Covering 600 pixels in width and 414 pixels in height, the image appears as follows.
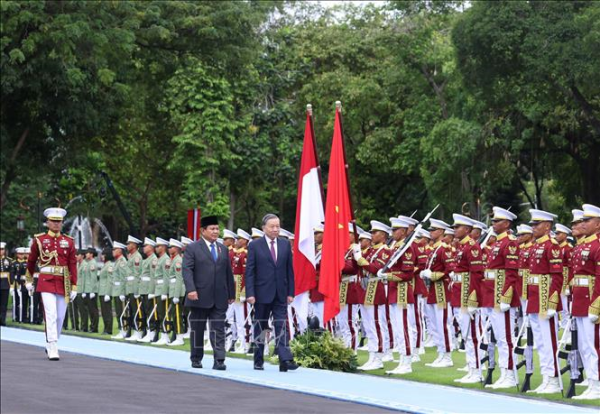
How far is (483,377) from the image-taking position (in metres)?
16.5

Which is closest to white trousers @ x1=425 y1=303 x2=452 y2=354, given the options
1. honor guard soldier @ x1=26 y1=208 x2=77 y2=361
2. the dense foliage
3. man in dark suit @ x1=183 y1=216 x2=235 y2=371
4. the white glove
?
the white glove

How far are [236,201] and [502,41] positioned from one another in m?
24.8

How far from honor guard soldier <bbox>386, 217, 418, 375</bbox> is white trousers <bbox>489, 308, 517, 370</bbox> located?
7.50ft

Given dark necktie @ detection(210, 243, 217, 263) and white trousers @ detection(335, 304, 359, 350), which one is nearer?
dark necktie @ detection(210, 243, 217, 263)

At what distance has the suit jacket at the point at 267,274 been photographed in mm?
18000

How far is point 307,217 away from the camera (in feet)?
63.5

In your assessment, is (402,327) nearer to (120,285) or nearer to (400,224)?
(400,224)

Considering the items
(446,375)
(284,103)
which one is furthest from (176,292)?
(284,103)

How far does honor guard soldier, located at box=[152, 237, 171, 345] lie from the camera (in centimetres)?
2536

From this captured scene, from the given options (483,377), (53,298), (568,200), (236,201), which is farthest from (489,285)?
(236,201)

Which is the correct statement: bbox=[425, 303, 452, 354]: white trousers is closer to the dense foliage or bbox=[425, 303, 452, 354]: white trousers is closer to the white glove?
the white glove

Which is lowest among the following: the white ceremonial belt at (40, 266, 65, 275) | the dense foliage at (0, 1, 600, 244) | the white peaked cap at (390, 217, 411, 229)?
the white ceremonial belt at (40, 266, 65, 275)

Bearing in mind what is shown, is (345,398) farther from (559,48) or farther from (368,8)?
(368,8)

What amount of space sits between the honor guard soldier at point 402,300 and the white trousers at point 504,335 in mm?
2285
